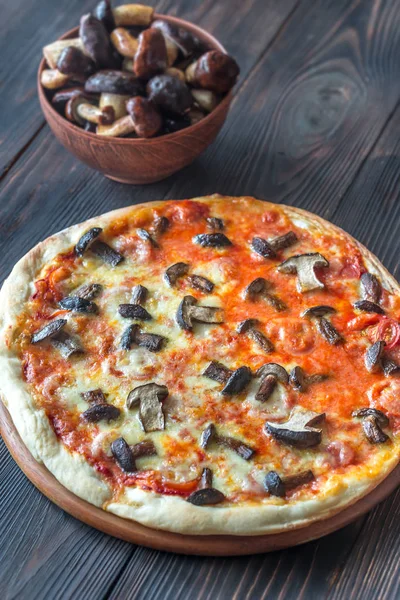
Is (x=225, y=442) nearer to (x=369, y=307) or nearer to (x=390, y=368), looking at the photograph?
(x=390, y=368)

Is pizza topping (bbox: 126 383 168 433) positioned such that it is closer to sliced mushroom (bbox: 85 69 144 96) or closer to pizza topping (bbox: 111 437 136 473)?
pizza topping (bbox: 111 437 136 473)

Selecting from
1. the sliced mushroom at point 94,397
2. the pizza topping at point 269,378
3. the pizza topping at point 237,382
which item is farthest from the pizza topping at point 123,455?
the pizza topping at point 269,378

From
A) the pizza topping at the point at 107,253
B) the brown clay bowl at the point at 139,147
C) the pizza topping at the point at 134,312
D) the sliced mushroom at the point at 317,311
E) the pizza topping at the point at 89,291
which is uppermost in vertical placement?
the brown clay bowl at the point at 139,147

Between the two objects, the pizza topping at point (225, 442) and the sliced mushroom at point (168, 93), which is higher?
the sliced mushroom at point (168, 93)

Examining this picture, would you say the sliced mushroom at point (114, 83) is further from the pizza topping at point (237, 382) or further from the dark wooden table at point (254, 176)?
the pizza topping at point (237, 382)

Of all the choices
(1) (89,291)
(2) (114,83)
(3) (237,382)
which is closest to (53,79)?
(2) (114,83)

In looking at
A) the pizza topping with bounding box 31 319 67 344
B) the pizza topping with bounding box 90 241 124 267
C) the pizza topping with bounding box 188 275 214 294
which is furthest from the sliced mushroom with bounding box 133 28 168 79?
the pizza topping with bounding box 31 319 67 344

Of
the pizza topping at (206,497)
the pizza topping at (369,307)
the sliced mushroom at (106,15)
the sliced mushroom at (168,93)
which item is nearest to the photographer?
the pizza topping at (206,497)

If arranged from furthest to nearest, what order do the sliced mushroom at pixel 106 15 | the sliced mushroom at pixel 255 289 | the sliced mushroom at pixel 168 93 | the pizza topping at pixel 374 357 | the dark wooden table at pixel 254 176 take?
the sliced mushroom at pixel 106 15
the sliced mushroom at pixel 168 93
the sliced mushroom at pixel 255 289
the pizza topping at pixel 374 357
the dark wooden table at pixel 254 176
